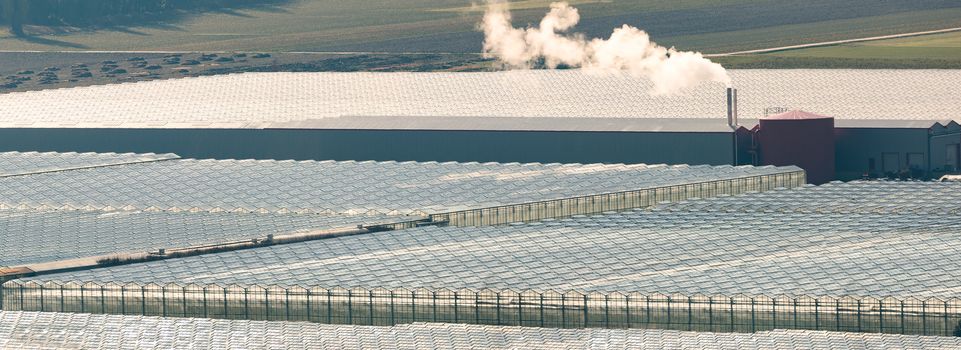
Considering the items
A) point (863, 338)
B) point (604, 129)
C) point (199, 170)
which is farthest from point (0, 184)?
point (863, 338)

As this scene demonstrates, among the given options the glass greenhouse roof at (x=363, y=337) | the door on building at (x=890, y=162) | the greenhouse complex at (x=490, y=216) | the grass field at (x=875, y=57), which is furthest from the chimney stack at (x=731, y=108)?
the glass greenhouse roof at (x=363, y=337)

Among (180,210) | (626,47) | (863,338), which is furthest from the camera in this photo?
(626,47)

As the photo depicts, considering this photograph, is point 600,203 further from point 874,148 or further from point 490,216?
point 874,148

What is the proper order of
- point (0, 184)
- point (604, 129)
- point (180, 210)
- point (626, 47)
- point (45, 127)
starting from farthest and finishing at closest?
point (626, 47) → point (45, 127) → point (604, 129) → point (0, 184) → point (180, 210)

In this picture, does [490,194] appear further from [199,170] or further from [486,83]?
[486,83]

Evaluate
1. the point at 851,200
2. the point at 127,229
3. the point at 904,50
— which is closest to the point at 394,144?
the point at 127,229

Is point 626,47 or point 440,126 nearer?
point 440,126

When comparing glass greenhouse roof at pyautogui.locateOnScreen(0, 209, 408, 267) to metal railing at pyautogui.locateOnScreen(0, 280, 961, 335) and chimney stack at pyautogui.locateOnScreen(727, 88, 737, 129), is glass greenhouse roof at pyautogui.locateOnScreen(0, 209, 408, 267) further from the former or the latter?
chimney stack at pyautogui.locateOnScreen(727, 88, 737, 129)

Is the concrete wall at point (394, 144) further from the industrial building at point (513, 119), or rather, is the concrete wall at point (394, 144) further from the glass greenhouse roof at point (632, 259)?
the glass greenhouse roof at point (632, 259)
